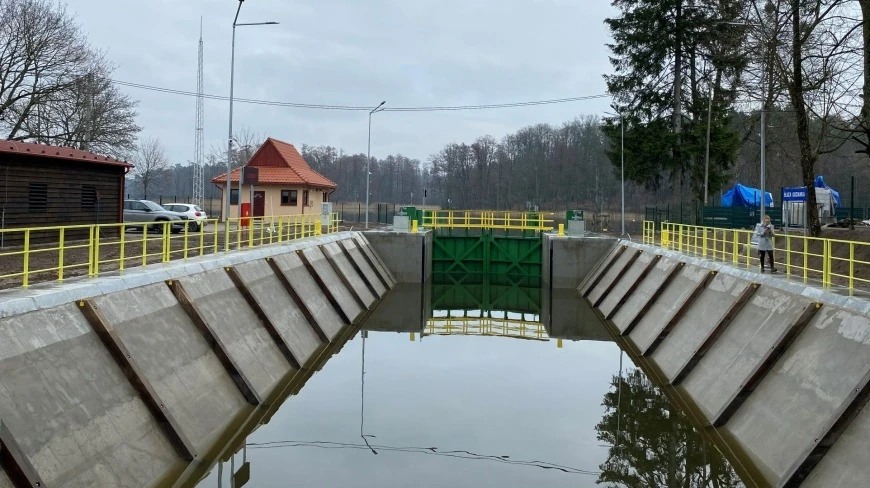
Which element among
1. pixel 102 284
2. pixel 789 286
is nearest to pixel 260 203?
pixel 102 284

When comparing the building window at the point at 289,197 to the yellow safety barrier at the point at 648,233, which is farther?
the building window at the point at 289,197

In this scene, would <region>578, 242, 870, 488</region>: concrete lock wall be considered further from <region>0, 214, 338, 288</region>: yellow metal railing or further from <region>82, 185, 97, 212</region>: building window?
<region>82, 185, 97, 212</region>: building window

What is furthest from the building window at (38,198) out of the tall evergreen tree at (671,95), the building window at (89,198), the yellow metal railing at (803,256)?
Answer: the tall evergreen tree at (671,95)

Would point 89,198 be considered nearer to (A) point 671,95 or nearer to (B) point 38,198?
(B) point 38,198

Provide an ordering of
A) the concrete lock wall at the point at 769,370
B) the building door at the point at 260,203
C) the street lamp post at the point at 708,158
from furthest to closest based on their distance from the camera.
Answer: the building door at the point at 260,203 < the street lamp post at the point at 708,158 < the concrete lock wall at the point at 769,370

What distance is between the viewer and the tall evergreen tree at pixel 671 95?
33.7m

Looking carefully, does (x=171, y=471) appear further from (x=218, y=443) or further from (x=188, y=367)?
(x=188, y=367)

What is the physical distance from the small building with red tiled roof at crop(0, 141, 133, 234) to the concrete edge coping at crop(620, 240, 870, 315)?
19.8m

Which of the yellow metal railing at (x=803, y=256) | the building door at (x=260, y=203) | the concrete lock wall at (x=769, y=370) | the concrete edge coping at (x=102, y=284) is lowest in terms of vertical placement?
the concrete lock wall at (x=769, y=370)

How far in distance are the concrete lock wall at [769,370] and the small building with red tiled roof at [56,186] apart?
18.6 m

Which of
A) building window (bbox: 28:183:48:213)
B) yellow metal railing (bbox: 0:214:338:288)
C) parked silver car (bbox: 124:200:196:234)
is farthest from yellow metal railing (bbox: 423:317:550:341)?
parked silver car (bbox: 124:200:196:234)

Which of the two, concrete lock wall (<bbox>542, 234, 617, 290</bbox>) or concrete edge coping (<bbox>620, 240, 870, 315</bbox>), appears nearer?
concrete edge coping (<bbox>620, 240, 870, 315</bbox>)

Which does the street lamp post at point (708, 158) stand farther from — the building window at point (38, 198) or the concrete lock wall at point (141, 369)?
the building window at point (38, 198)

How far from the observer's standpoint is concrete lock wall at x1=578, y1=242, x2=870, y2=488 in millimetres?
9016
